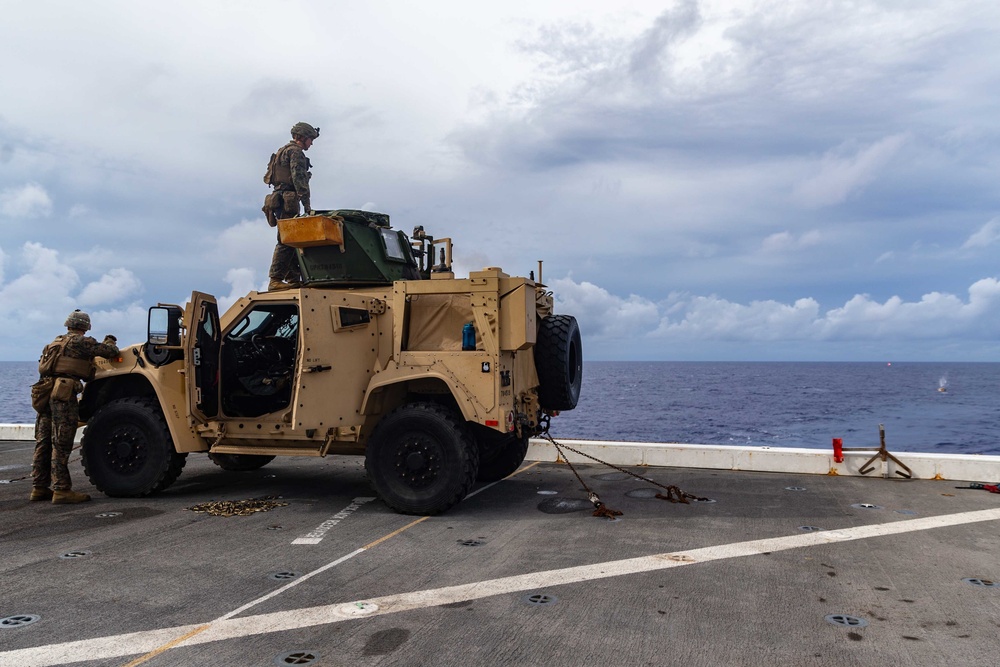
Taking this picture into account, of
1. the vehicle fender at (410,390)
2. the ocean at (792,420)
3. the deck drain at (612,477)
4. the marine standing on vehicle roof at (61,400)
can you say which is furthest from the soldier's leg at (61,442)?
the ocean at (792,420)

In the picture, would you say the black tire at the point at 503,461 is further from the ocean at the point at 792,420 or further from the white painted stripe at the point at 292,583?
the ocean at the point at 792,420

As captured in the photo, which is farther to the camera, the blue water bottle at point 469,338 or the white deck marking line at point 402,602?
the blue water bottle at point 469,338

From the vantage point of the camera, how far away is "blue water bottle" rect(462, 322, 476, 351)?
7328 mm

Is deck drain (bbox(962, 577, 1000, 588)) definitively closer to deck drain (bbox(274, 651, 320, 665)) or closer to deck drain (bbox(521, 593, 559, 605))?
deck drain (bbox(521, 593, 559, 605))

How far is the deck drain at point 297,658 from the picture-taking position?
3.79m

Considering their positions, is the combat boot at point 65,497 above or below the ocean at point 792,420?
above

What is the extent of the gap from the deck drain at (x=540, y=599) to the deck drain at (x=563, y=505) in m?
2.63

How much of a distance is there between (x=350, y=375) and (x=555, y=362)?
2.30 m

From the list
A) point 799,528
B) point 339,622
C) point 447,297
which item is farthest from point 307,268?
point 799,528

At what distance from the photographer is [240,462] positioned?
9.79 m

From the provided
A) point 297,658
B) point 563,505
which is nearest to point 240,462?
point 563,505

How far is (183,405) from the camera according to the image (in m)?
7.85

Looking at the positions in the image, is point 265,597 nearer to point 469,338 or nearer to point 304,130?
point 469,338

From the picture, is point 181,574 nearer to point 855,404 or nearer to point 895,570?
point 895,570
